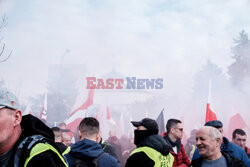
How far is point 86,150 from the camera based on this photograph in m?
3.04

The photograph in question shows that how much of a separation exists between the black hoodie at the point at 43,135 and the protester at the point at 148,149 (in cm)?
164

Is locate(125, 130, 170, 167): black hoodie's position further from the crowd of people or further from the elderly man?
the elderly man

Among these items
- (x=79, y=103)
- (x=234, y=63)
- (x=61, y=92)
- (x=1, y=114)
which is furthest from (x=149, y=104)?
(x=1, y=114)

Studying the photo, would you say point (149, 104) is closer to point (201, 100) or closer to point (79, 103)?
point (201, 100)

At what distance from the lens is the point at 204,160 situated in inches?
119

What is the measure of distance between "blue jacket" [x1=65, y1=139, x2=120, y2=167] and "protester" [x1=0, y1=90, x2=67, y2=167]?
1352 millimetres

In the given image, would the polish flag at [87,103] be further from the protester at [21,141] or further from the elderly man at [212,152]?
the protester at [21,141]

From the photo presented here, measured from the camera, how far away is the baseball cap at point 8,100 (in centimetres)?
158

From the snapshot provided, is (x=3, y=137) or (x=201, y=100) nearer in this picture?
(x=3, y=137)

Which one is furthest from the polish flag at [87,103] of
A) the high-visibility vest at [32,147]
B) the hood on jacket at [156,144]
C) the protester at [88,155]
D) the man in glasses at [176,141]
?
the high-visibility vest at [32,147]

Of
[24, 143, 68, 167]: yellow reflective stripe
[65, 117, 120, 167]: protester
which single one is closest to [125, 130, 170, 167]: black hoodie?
[65, 117, 120, 167]: protester

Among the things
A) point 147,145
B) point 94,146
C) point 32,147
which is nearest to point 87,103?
point 147,145

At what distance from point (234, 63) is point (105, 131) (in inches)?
1083

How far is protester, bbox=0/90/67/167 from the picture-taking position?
1480 millimetres
